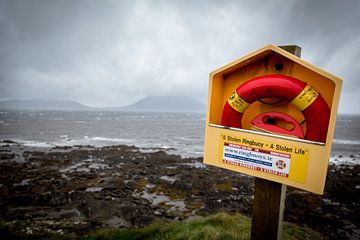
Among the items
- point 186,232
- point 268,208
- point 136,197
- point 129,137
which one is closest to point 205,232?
point 186,232

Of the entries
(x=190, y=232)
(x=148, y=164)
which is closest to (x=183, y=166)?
(x=148, y=164)

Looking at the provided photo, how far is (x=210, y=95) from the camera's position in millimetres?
1889

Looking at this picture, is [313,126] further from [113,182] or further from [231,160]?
[113,182]

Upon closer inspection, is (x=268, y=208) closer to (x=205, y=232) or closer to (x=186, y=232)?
(x=205, y=232)

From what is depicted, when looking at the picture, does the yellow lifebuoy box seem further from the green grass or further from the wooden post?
the green grass

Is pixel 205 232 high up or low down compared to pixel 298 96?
down

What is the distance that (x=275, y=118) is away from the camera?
1.68m

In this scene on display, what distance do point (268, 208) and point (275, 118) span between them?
844 mm

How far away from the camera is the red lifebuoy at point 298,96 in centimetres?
142

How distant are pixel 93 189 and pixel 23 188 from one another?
3.02 m

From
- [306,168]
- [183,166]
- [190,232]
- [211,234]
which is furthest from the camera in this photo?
[183,166]

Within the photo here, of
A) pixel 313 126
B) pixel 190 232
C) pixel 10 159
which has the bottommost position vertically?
pixel 10 159

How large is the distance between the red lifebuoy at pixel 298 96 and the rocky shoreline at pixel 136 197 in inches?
198

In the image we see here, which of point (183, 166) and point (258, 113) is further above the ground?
point (258, 113)
